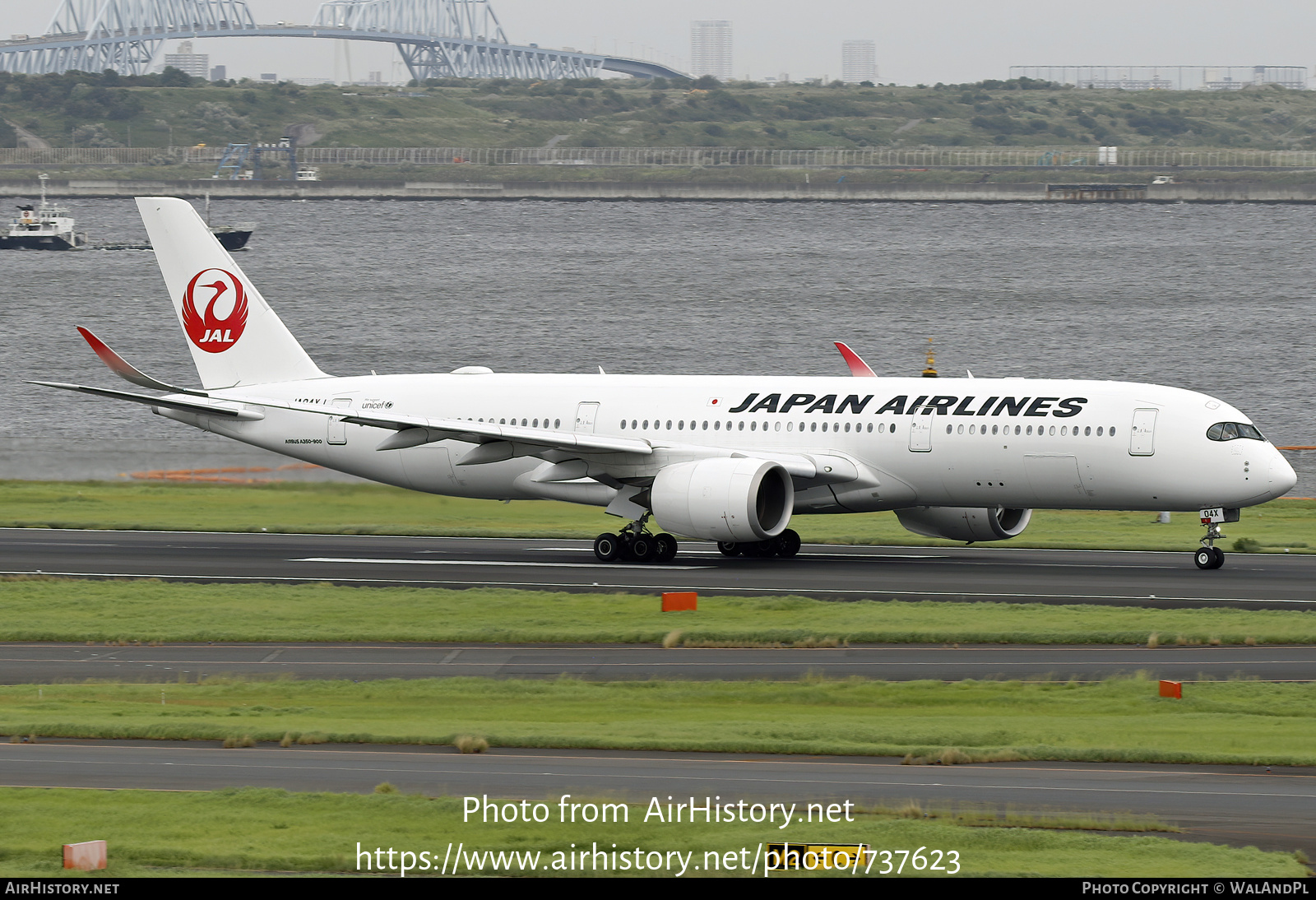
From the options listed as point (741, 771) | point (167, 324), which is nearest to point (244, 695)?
point (741, 771)

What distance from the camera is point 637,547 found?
4656cm

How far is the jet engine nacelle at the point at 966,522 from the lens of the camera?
47500 millimetres

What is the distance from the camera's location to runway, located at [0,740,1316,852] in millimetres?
20531

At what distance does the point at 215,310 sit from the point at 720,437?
16346mm

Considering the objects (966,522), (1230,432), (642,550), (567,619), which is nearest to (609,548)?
(642,550)

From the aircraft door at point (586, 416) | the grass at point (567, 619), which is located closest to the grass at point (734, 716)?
the grass at point (567, 619)

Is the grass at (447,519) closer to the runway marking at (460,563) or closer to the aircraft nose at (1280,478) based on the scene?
the aircraft nose at (1280,478)

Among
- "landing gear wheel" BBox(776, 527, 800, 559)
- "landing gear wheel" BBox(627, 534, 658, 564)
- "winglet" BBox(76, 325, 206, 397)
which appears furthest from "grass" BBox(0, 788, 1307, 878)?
"landing gear wheel" BBox(776, 527, 800, 559)

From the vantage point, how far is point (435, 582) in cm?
4256

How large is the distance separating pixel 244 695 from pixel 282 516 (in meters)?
28.3

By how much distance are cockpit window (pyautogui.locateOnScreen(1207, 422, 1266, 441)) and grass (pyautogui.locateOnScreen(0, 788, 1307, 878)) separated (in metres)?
25.8

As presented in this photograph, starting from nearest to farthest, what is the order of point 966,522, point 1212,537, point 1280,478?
point 1280,478, point 1212,537, point 966,522

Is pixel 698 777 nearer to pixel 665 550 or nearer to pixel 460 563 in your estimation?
pixel 665 550

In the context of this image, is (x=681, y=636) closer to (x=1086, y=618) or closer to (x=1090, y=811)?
(x=1086, y=618)
